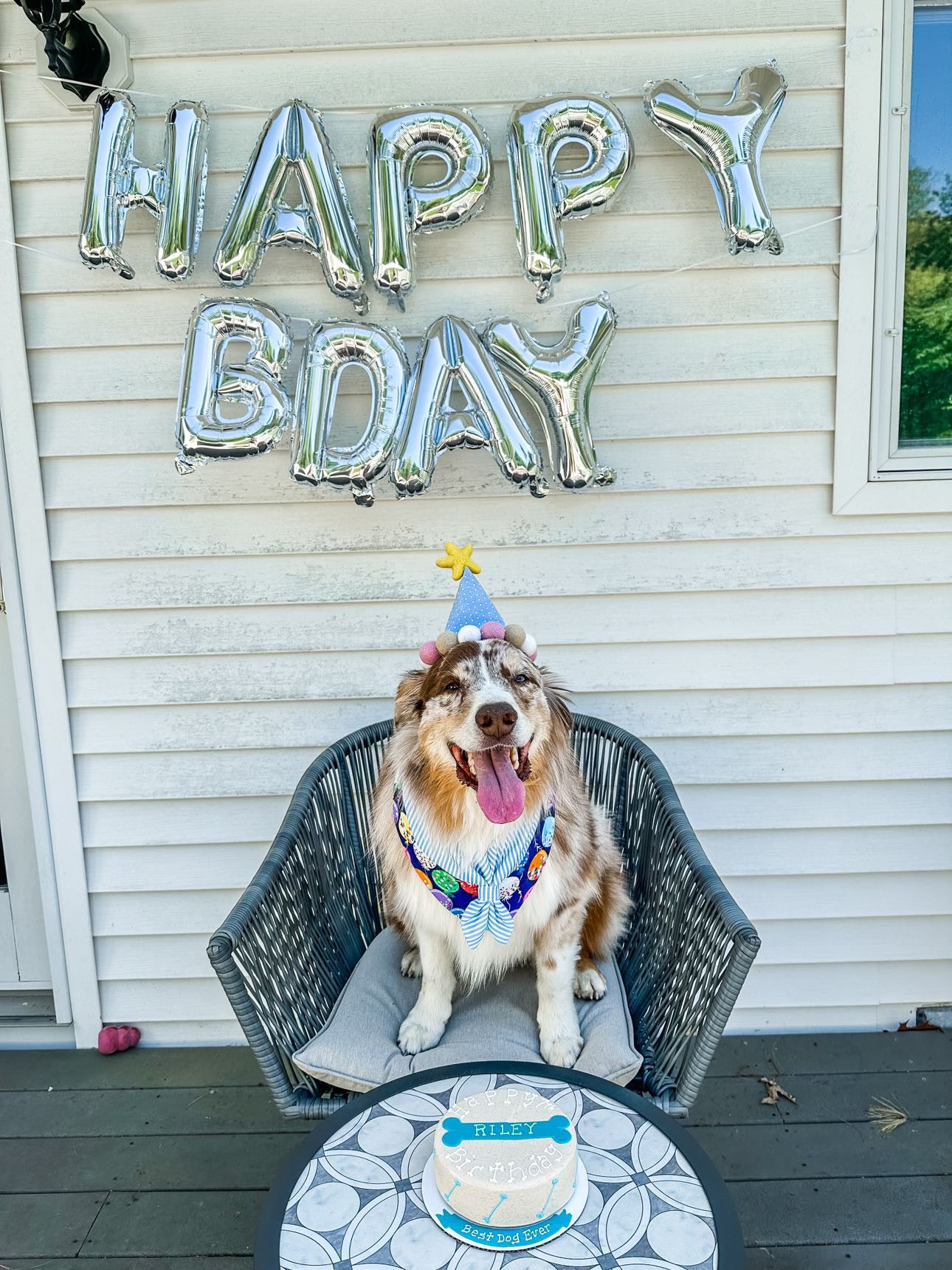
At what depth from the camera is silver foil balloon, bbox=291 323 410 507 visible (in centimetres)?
226

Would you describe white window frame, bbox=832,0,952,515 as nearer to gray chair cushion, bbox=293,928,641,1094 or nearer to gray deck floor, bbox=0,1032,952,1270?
gray chair cushion, bbox=293,928,641,1094

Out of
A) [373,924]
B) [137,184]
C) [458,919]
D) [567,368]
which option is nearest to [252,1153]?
[373,924]

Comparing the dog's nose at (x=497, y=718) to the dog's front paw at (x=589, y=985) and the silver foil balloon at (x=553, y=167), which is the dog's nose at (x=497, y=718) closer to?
the dog's front paw at (x=589, y=985)

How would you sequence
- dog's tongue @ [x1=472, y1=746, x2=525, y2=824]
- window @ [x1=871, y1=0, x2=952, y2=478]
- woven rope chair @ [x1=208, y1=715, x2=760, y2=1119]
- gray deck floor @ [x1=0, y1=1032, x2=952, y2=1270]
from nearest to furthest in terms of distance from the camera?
woven rope chair @ [x1=208, y1=715, x2=760, y2=1119] < dog's tongue @ [x1=472, y1=746, x2=525, y2=824] < gray deck floor @ [x1=0, y1=1032, x2=952, y2=1270] < window @ [x1=871, y1=0, x2=952, y2=478]

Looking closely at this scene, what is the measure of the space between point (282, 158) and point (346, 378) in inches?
20.3

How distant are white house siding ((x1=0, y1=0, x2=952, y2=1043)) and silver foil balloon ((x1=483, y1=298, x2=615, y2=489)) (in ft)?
0.49

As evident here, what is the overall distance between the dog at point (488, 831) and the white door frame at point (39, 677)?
1.06 m

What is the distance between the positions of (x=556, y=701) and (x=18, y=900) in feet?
5.98

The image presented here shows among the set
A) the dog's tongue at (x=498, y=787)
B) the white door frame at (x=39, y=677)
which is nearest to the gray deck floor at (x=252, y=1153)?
the white door frame at (x=39, y=677)

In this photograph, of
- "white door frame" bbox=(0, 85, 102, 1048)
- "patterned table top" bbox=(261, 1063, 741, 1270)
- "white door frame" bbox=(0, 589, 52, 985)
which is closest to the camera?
"patterned table top" bbox=(261, 1063, 741, 1270)

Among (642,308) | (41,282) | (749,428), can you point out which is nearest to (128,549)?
(41,282)

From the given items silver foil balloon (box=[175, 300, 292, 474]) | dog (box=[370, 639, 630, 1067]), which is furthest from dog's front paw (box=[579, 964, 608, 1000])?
silver foil balloon (box=[175, 300, 292, 474])

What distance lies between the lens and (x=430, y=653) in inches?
78.5

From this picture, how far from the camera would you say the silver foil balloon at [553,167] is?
2.19 metres
